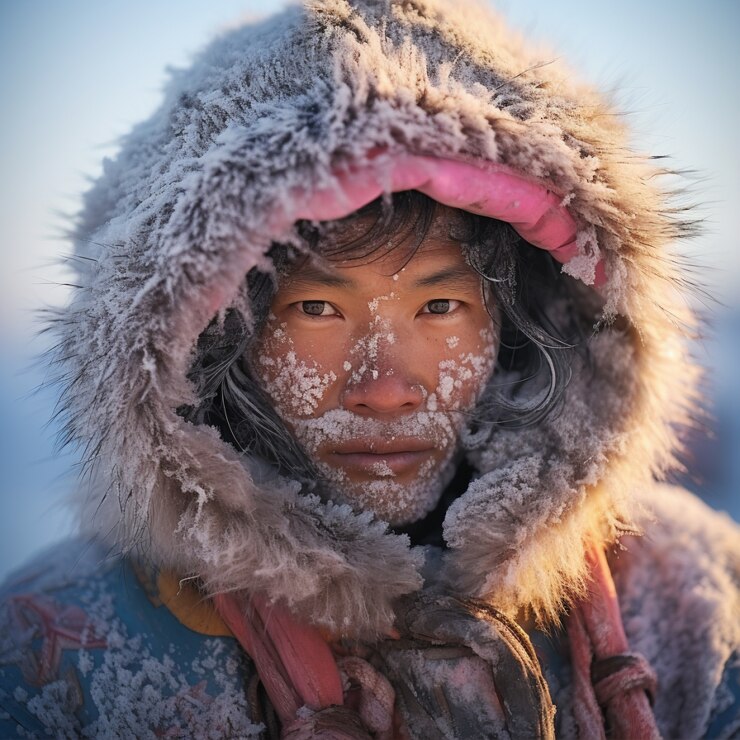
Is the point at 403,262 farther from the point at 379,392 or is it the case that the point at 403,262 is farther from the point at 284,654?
the point at 284,654

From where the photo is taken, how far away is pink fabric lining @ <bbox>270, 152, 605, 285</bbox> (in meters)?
0.97

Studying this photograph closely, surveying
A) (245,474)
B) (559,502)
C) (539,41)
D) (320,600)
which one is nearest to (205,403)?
(245,474)

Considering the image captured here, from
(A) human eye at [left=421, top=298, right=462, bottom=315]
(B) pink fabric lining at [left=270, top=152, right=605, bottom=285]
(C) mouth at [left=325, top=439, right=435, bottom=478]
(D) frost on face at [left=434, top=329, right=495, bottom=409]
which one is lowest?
(C) mouth at [left=325, top=439, right=435, bottom=478]

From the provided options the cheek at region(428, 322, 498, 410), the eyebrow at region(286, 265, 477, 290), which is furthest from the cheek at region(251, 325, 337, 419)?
the cheek at region(428, 322, 498, 410)

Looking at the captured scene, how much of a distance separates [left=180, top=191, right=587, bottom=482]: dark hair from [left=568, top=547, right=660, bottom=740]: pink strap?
369 millimetres

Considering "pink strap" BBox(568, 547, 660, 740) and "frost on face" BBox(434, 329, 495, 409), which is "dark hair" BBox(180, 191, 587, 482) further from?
"pink strap" BBox(568, 547, 660, 740)

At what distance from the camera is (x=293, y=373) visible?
1.22m

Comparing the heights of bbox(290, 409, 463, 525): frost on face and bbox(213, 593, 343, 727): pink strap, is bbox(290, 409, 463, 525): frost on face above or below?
above

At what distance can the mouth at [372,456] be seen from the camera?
125 cm

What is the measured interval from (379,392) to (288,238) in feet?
1.12

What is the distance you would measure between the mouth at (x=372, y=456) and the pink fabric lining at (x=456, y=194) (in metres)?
0.45

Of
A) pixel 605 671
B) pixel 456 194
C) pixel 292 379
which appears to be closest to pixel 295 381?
pixel 292 379

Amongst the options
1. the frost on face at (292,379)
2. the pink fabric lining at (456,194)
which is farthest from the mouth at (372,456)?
the pink fabric lining at (456,194)

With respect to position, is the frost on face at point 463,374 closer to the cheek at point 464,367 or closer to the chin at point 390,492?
the cheek at point 464,367
